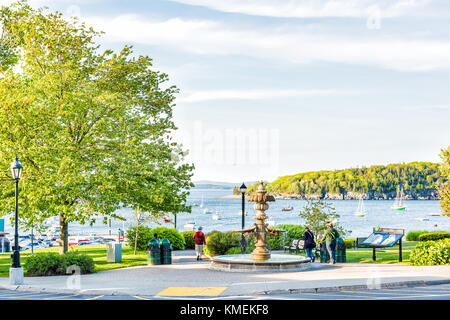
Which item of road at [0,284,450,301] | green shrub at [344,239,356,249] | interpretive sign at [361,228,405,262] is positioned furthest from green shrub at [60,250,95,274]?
green shrub at [344,239,356,249]

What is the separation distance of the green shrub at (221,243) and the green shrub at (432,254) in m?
9.48

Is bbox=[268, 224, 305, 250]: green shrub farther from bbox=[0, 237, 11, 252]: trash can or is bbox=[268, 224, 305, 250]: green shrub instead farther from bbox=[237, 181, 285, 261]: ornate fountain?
bbox=[0, 237, 11, 252]: trash can

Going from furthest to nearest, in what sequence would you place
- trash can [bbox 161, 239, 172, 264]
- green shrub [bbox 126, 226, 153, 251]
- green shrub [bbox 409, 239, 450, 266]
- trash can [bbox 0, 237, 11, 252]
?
trash can [bbox 0, 237, 11, 252] → green shrub [bbox 126, 226, 153, 251] → trash can [bbox 161, 239, 172, 264] → green shrub [bbox 409, 239, 450, 266]

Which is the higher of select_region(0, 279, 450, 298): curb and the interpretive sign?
the interpretive sign

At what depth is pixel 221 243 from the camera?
28469 mm

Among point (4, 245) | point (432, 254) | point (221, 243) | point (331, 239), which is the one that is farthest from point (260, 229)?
point (4, 245)

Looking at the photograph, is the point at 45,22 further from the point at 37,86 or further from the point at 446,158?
the point at 446,158

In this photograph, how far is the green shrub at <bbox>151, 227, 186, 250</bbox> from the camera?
32.6 meters

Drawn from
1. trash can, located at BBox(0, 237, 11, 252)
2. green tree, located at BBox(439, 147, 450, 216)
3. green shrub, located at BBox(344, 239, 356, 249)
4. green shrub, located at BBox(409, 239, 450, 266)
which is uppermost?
green tree, located at BBox(439, 147, 450, 216)

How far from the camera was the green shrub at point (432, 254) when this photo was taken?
21984 mm

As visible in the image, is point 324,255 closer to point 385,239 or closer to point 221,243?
point 385,239

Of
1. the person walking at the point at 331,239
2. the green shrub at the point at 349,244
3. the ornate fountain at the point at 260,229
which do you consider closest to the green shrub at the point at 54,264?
the ornate fountain at the point at 260,229

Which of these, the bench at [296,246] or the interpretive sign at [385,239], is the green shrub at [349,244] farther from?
the interpretive sign at [385,239]

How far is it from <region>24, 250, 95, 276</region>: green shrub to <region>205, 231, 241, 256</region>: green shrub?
8.10m
